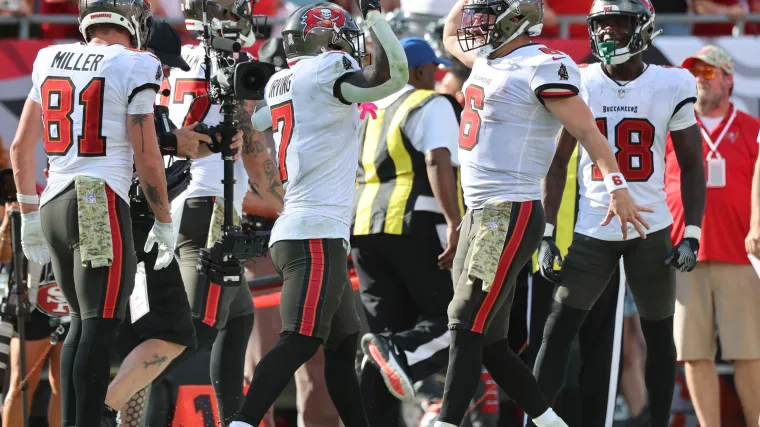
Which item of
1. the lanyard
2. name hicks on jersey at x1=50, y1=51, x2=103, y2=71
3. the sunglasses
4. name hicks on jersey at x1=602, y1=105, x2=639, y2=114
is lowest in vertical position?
the lanyard

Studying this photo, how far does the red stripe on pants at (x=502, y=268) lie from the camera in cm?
501

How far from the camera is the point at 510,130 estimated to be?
16.7ft

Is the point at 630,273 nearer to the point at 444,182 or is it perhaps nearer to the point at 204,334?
the point at 444,182

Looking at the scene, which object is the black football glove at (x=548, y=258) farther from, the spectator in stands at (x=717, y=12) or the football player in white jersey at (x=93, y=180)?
the spectator in stands at (x=717, y=12)

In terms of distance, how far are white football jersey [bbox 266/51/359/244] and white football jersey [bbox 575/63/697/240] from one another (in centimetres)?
124

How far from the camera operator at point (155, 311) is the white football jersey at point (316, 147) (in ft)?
2.24

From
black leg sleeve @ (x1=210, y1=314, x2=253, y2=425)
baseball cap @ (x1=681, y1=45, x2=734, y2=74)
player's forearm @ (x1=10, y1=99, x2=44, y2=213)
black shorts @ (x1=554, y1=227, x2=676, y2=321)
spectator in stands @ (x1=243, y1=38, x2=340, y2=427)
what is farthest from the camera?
baseball cap @ (x1=681, y1=45, x2=734, y2=74)

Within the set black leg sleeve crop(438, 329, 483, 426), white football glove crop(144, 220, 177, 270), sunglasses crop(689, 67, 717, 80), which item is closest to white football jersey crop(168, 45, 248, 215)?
white football glove crop(144, 220, 177, 270)

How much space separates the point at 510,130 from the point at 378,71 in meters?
0.64

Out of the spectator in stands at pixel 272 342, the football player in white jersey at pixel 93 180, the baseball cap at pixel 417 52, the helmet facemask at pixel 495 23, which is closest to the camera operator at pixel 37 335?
the spectator in stands at pixel 272 342

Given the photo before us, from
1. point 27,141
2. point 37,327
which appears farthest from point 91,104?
point 37,327

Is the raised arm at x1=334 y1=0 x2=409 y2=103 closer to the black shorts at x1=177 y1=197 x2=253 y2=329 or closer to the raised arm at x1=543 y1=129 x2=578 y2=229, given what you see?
the raised arm at x1=543 y1=129 x2=578 y2=229

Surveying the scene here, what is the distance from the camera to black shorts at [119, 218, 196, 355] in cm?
573

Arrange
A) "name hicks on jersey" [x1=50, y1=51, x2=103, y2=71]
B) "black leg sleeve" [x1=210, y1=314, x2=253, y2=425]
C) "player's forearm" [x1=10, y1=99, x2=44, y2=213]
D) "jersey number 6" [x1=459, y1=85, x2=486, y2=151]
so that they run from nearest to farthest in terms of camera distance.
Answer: "name hicks on jersey" [x1=50, y1=51, x2=103, y2=71]
"jersey number 6" [x1=459, y1=85, x2=486, y2=151]
"player's forearm" [x1=10, y1=99, x2=44, y2=213]
"black leg sleeve" [x1=210, y1=314, x2=253, y2=425]
